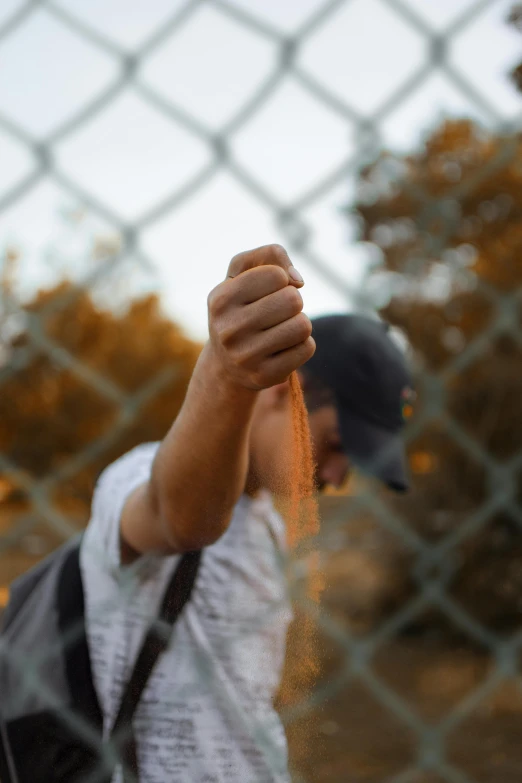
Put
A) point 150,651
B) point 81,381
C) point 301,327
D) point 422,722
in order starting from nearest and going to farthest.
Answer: point 301,327
point 150,651
point 81,381
point 422,722

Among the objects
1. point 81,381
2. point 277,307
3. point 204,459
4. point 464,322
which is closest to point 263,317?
point 277,307

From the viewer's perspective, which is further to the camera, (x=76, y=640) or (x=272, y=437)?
(x=76, y=640)

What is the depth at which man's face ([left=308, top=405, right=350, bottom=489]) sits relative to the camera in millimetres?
525

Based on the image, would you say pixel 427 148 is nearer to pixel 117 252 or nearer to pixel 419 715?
pixel 117 252

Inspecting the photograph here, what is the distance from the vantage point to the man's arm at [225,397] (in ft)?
0.85

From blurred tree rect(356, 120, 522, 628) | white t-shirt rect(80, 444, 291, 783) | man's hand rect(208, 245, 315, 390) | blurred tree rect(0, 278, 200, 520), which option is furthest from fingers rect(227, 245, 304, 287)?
blurred tree rect(356, 120, 522, 628)

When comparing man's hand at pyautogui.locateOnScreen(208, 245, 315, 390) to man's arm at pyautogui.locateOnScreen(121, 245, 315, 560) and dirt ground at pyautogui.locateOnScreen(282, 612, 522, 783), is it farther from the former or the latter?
dirt ground at pyautogui.locateOnScreen(282, 612, 522, 783)

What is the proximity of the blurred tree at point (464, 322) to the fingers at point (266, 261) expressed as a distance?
1.55 ft

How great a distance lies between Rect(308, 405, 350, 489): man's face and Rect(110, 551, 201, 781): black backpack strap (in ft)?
0.33

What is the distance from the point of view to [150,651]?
52 cm

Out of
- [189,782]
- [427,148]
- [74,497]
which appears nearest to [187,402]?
[189,782]

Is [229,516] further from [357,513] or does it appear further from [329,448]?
[357,513]

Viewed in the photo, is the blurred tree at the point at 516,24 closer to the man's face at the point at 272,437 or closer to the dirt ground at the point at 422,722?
the man's face at the point at 272,437

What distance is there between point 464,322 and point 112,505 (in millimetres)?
1230
